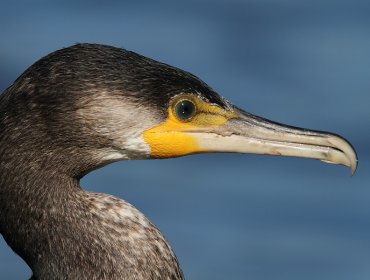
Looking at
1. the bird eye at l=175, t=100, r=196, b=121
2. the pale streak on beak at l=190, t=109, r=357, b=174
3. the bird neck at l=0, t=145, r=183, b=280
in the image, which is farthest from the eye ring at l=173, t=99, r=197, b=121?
the bird neck at l=0, t=145, r=183, b=280

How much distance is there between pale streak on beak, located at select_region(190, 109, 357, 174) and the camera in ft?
23.7

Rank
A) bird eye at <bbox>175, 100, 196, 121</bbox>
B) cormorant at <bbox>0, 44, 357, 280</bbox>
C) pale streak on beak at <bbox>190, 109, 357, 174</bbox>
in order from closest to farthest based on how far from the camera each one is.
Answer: cormorant at <bbox>0, 44, 357, 280</bbox> → bird eye at <bbox>175, 100, 196, 121</bbox> → pale streak on beak at <bbox>190, 109, 357, 174</bbox>

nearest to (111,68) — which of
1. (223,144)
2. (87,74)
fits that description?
(87,74)

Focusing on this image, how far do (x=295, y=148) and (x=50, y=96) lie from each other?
1180mm

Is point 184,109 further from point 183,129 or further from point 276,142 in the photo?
point 276,142

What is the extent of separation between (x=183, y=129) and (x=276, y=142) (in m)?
0.43

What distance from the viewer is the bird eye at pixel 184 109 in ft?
23.2

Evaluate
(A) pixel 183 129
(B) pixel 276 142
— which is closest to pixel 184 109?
(A) pixel 183 129

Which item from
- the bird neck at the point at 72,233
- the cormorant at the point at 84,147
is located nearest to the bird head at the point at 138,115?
the cormorant at the point at 84,147

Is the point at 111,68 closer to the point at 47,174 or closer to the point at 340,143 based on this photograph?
the point at 47,174

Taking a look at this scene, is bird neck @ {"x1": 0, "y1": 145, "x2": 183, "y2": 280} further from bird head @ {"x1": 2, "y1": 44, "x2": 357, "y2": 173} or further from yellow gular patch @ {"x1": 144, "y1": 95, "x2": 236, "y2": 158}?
yellow gular patch @ {"x1": 144, "y1": 95, "x2": 236, "y2": 158}

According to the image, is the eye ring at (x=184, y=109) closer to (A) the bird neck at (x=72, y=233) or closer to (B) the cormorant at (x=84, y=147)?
(B) the cormorant at (x=84, y=147)

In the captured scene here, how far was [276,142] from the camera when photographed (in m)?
7.25

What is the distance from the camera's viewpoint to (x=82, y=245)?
6938 mm
